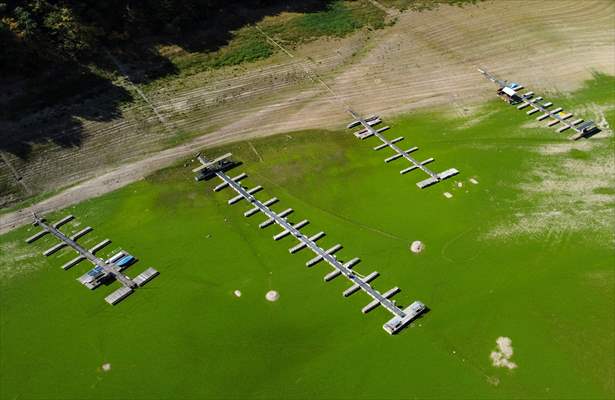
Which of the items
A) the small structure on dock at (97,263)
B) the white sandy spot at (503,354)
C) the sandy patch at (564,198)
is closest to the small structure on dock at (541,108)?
the sandy patch at (564,198)

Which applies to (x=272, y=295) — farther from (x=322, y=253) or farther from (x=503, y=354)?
(x=503, y=354)

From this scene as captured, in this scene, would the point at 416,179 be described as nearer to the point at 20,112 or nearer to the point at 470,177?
the point at 470,177

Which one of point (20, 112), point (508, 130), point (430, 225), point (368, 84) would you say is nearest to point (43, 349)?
point (20, 112)

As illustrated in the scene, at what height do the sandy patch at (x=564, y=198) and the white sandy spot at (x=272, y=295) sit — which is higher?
the white sandy spot at (x=272, y=295)

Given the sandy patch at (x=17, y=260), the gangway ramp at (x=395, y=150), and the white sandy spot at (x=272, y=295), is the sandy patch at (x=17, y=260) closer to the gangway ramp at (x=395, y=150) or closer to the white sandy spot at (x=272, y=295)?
the white sandy spot at (x=272, y=295)

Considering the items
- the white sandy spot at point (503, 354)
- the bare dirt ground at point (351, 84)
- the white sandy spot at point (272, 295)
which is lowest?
the white sandy spot at point (503, 354)

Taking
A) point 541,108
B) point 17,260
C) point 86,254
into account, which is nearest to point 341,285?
point 86,254
